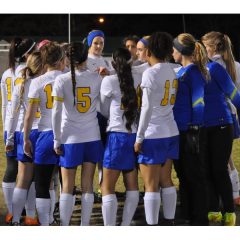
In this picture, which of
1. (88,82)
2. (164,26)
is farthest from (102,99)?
(164,26)

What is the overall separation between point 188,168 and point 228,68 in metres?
1.39

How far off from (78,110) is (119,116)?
0.36 m

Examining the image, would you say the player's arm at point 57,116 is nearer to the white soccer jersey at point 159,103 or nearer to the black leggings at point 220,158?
the white soccer jersey at point 159,103

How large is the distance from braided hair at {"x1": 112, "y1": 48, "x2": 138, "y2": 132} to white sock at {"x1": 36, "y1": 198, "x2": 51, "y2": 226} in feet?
3.36

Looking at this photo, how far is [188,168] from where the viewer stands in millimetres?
5840

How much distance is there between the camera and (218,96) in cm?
612

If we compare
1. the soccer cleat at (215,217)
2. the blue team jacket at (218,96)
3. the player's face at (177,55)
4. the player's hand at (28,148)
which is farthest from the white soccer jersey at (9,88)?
the soccer cleat at (215,217)

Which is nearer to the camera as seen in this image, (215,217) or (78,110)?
(78,110)

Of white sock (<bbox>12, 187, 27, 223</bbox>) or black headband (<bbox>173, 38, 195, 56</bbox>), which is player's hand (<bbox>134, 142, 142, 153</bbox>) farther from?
white sock (<bbox>12, 187, 27, 223</bbox>)

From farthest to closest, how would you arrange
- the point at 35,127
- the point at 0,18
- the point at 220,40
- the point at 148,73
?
1. the point at 0,18
2. the point at 220,40
3. the point at 35,127
4. the point at 148,73

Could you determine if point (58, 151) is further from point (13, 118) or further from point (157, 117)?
point (157, 117)

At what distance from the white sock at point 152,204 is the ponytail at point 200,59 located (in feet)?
3.77

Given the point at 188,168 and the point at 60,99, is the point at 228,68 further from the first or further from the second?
the point at 60,99

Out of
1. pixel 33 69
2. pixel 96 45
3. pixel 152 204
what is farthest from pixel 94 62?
pixel 152 204
